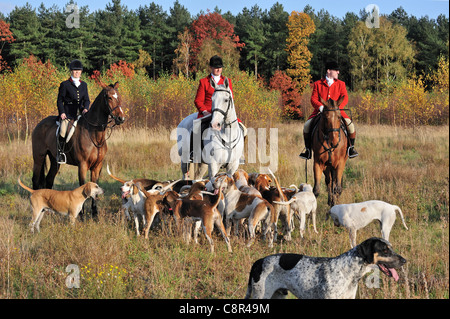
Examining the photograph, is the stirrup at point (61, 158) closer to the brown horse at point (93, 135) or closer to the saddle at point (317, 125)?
the brown horse at point (93, 135)

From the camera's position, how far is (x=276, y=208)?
291 inches

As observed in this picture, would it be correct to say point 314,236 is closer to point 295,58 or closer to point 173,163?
point 173,163

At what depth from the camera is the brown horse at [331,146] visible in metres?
8.38

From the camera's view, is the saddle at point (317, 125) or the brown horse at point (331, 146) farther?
the saddle at point (317, 125)

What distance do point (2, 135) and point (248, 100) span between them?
10.7 metres

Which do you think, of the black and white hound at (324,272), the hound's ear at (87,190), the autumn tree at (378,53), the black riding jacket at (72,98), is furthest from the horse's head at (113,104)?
the autumn tree at (378,53)

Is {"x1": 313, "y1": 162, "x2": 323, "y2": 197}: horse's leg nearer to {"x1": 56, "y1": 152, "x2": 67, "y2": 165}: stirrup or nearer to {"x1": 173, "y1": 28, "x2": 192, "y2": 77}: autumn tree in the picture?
{"x1": 56, "y1": 152, "x2": 67, "y2": 165}: stirrup

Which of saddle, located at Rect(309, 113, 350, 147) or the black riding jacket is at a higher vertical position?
the black riding jacket

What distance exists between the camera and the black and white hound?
401 cm

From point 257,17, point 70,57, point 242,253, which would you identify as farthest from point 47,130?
point 257,17

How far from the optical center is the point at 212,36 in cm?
3984

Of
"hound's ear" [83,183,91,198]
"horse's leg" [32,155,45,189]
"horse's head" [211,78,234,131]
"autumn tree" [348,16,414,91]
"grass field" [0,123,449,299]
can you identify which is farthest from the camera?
"autumn tree" [348,16,414,91]

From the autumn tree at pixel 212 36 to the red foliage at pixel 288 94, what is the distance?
15.0 feet

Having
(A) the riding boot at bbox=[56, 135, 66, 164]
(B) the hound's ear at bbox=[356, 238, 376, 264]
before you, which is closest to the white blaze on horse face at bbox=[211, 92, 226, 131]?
(A) the riding boot at bbox=[56, 135, 66, 164]
